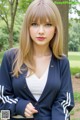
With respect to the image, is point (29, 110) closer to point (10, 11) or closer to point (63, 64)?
point (63, 64)

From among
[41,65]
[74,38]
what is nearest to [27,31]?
[41,65]

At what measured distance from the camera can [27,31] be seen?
86.4 inches

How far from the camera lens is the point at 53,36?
227 cm

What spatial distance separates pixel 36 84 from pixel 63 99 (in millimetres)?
208

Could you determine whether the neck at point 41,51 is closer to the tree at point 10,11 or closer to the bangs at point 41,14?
the bangs at point 41,14

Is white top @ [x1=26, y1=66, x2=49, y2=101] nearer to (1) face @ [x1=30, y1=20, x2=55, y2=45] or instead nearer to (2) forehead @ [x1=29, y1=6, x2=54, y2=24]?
(1) face @ [x1=30, y1=20, x2=55, y2=45]

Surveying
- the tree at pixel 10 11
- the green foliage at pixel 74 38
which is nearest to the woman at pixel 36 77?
the tree at pixel 10 11

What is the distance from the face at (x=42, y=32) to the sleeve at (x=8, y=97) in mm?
248

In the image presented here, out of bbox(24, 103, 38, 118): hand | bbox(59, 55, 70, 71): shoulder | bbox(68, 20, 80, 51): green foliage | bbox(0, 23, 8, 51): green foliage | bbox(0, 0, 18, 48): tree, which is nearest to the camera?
bbox(24, 103, 38, 118): hand

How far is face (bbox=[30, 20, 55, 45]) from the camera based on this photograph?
2.17m

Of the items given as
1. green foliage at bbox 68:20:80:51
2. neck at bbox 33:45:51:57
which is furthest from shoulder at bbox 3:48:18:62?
green foliage at bbox 68:20:80:51

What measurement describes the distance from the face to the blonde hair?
0.03m

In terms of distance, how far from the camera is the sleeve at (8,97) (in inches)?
84.4

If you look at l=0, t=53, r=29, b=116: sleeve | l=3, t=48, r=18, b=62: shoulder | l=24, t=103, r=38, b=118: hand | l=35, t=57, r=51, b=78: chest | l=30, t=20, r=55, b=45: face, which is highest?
l=30, t=20, r=55, b=45: face
